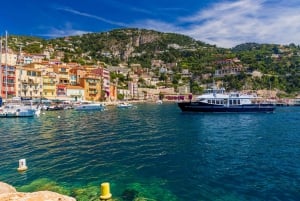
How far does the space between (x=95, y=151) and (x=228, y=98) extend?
5006 centimetres

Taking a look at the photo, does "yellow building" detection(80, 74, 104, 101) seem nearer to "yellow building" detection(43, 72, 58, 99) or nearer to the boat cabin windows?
"yellow building" detection(43, 72, 58, 99)

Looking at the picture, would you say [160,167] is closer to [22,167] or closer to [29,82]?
[22,167]

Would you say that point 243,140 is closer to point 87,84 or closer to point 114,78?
point 87,84

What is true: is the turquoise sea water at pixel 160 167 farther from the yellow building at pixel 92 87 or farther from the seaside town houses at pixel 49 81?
the yellow building at pixel 92 87

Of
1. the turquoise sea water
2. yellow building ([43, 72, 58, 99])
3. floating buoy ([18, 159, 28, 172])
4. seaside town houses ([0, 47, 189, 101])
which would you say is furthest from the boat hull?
yellow building ([43, 72, 58, 99])

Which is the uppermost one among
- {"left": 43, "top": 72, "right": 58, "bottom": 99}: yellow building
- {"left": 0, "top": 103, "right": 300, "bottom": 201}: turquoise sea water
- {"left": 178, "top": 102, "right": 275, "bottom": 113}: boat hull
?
{"left": 43, "top": 72, "right": 58, "bottom": 99}: yellow building

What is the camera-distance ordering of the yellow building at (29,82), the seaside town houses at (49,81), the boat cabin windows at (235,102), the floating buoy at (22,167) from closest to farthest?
the floating buoy at (22,167) → the boat cabin windows at (235,102) → the seaside town houses at (49,81) → the yellow building at (29,82)

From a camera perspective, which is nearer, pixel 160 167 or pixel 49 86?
pixel 160 167

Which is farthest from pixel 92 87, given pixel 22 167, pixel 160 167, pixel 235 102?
pixel 160 167

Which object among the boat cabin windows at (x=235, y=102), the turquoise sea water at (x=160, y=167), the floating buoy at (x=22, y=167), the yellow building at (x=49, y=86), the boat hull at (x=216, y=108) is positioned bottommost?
the turquoise sea water at (x=160, y=167)

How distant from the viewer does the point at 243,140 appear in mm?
29844

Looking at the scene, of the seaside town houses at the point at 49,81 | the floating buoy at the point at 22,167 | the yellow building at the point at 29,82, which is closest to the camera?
the floating buoy at the point at 22,167

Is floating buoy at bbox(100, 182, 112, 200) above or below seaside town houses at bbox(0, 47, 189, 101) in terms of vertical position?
below

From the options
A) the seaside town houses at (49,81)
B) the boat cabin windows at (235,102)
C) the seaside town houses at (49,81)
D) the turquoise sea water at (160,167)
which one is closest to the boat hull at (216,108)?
the boat cabin windows at (235,102)
